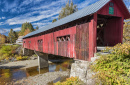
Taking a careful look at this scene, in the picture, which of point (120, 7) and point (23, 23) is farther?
point (23, 23)

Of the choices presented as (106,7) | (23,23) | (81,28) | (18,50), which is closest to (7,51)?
(18,50)

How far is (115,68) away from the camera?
126 inches

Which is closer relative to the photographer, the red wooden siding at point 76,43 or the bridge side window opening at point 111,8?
the red wooden siding at point 76,43

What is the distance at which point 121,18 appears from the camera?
625 centimetres

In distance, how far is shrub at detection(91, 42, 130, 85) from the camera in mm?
2801

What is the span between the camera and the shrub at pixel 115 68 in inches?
110

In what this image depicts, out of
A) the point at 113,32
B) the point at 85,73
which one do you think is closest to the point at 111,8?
the point at 113,32

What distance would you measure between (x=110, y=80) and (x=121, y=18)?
5304 mm

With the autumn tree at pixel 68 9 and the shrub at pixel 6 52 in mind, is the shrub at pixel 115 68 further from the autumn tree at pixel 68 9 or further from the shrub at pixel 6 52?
the autumn tree at pixel 68 9

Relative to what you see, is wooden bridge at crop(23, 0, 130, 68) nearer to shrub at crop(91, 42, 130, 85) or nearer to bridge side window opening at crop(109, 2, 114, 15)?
bridge side window opening at crop(109, 2, 114, 15)

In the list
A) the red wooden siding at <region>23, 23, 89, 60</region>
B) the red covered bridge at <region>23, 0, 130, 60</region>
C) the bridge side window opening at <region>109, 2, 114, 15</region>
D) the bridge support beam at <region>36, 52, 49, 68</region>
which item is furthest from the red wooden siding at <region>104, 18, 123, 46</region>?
the bridge support beam at <region>36, 52, 49, 68</region>

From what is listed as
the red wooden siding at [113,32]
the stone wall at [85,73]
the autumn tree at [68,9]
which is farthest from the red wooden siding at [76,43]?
the autumn tree at [68,9]

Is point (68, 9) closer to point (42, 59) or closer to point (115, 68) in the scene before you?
point (42, 59)

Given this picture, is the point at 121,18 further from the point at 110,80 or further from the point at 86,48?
the point at 110,80
